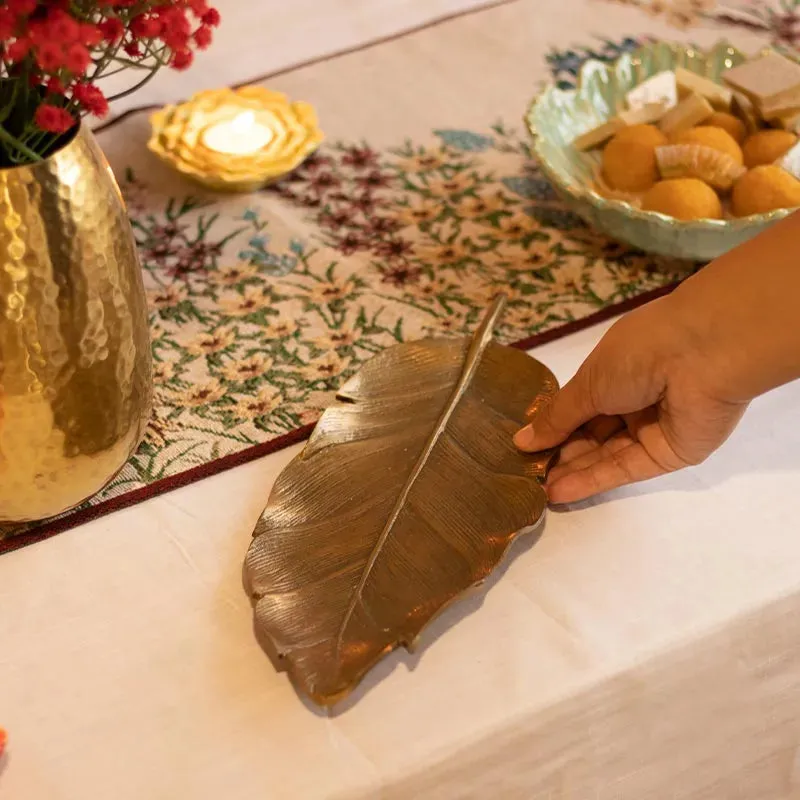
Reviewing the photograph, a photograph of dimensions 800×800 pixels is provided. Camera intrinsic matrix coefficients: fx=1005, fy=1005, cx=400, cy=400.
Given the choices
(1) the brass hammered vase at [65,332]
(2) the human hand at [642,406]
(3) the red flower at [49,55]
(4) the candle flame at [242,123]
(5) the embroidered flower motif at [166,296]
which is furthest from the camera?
(4) the candle flame at [242,123]

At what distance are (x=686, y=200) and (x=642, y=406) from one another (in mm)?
266

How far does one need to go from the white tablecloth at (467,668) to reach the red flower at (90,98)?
0.93 ft

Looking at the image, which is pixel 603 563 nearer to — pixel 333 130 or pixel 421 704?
pixel 421 704

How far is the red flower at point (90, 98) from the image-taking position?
51cm

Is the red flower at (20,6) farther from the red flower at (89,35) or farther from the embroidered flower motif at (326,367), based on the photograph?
the embroidered flower motif at (326,367)

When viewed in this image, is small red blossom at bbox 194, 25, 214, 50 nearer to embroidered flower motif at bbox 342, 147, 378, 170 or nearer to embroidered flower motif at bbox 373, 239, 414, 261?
embroidered flower motif at bbox 373, 239, 414, 261

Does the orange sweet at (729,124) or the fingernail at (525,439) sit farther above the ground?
the orange sweet at (729,124)

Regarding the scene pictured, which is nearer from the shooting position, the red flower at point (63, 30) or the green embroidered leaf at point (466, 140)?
the red flower at point (63, 30)

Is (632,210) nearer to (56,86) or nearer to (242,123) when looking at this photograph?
(242,123)

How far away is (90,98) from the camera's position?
20.0 inches

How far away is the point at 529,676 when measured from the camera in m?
0.59

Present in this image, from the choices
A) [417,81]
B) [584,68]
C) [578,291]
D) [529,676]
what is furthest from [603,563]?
[417,81]

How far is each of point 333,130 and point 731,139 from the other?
42 cm

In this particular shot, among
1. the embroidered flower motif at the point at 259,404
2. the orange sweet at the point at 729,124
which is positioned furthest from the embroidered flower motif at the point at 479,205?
the embroidered flower motif at the point at 259,404
